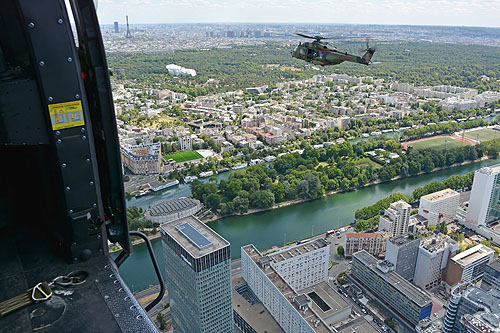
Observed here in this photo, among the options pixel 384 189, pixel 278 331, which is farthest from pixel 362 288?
pixel 384 189

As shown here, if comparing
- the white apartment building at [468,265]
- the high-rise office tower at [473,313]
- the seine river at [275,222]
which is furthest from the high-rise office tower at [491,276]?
the seine river at [275,222]

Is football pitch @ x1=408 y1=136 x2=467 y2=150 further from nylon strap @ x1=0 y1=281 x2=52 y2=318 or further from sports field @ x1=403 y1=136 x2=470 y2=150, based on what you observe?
nylon strap @ x1=0 y1=281 x2=52 y2=318

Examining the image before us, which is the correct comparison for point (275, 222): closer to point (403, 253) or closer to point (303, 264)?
point (303, 264)

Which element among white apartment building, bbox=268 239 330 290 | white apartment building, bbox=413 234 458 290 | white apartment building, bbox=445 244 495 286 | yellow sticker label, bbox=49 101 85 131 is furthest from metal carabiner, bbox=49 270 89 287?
white apartment building, bbox=445 244 495 286

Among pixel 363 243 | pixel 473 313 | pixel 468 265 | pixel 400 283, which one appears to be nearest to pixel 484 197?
pixel 468 265

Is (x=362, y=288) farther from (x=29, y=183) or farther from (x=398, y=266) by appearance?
(x=29, y=183)
